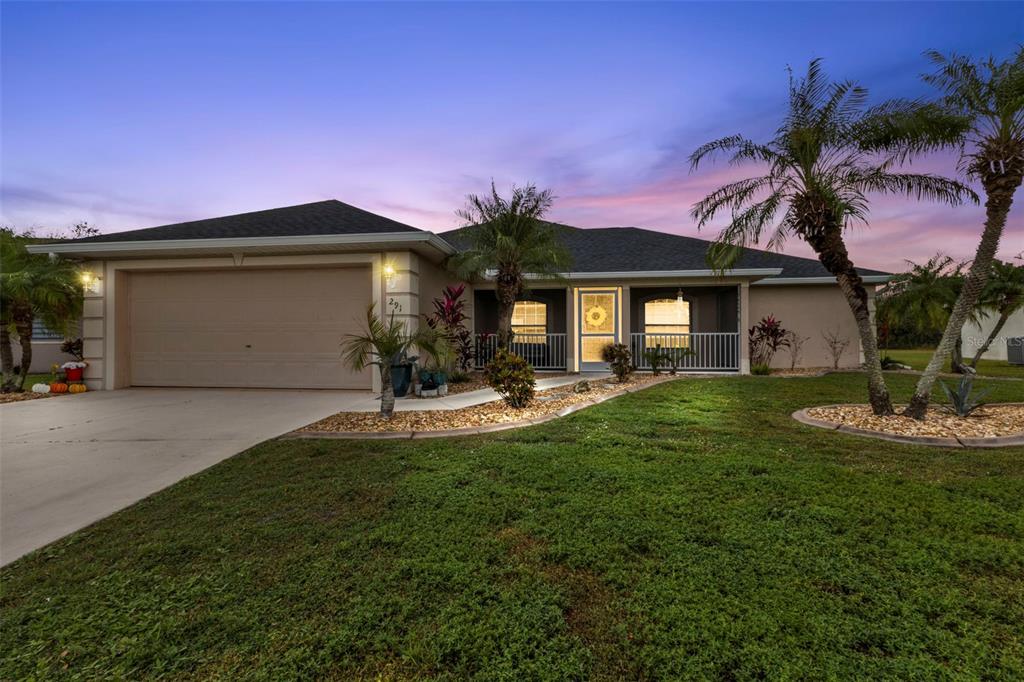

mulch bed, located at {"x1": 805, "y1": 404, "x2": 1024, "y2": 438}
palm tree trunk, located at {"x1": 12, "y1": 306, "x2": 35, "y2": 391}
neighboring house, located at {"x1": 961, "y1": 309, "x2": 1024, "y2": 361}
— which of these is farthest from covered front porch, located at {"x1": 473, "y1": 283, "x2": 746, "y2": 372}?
neighboring house, located at {"x1": 961, "y1": 309, "x2": 1024, "y2": 361}

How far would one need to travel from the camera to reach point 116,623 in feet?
6.62

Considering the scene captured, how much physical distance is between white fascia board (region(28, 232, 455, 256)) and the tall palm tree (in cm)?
826

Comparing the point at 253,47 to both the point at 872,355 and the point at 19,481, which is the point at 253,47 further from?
the point at 872,355

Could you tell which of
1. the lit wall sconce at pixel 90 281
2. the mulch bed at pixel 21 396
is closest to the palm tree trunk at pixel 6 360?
the mulch bed at pixel 21 396

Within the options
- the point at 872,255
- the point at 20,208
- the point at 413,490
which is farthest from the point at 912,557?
the point at 20,208

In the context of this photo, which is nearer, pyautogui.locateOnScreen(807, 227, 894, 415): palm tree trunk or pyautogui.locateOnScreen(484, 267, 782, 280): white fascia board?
pyautogui.locateOnScreen(807, 227, 894, 415): palm tree trunk

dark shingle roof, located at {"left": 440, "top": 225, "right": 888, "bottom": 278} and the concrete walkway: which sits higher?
dark shingle roof, located at {"left": 440, "top": 225, "right": 888, "bottom": 278}

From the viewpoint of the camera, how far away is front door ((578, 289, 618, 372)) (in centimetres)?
1273

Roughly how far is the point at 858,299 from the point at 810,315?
898 centimetres

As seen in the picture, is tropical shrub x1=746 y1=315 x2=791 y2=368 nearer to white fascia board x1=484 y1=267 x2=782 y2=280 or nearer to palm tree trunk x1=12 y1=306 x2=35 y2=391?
white fascia board x1=484 y1=267 x2=782 y2=280

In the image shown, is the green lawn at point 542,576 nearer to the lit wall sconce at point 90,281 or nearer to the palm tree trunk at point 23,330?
the lit wall sconce at point 90,281

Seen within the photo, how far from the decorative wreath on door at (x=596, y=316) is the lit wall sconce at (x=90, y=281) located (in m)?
12.2

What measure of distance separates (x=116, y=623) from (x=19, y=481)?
10.8ft

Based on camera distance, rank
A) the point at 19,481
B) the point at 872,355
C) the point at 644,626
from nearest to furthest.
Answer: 1. the point at 644,626
2. the point at 19,481
3. the point at 872,355
